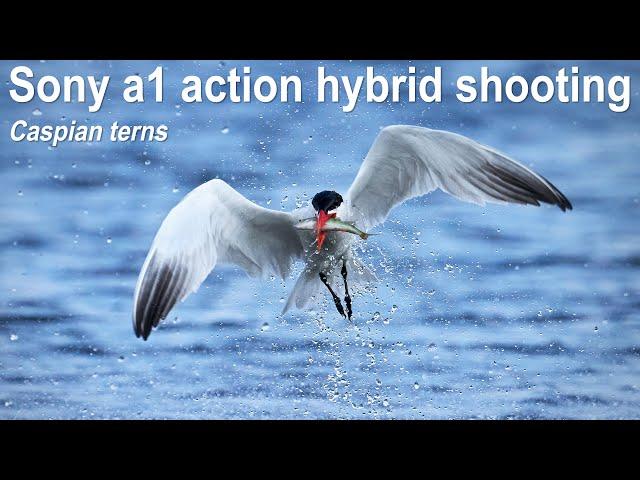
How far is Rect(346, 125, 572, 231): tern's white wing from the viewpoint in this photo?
4.76 meters

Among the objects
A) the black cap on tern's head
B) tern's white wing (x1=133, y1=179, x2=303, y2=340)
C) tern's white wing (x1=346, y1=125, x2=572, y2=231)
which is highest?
tern's white wing (x1=346, y1=125, x2=572, y2=231)

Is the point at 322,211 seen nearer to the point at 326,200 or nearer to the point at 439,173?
the point at 326,200

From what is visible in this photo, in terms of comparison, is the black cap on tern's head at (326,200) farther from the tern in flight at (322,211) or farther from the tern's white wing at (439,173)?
Answer: the tern's white wing at (439,173)

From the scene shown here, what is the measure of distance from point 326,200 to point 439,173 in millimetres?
480

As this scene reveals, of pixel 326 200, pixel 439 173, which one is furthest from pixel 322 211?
pixel 439 173

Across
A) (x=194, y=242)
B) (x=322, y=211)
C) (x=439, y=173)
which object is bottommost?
(x=194, y=242)

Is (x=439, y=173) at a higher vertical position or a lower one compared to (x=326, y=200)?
higher

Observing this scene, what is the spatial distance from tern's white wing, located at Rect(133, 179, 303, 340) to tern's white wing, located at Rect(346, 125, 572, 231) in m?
0.41

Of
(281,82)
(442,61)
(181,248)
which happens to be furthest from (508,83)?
(181,248)

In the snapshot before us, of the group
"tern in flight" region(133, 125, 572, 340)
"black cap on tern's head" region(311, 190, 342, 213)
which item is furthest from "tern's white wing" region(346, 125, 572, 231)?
"black cap on tern's head" region(311, 190, 342, 213)

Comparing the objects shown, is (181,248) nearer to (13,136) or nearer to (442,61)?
(13,136)

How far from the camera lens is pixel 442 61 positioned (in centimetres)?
516

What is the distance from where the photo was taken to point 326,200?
16.0 feet

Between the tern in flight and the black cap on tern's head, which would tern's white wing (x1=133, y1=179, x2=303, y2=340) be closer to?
the tern in flight
